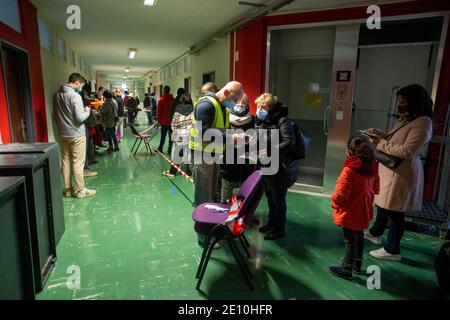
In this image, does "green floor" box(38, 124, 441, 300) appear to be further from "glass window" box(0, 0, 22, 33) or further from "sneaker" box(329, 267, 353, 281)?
"glass window" box(0, 0, 22, 33)

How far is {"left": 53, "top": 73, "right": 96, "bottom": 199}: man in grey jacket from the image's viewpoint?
3.77m

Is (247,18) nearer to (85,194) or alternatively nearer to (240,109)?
(240,109)

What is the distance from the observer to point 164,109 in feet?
22.0

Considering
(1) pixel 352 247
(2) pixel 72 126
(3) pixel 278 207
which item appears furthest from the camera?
(2) pixel 72 126

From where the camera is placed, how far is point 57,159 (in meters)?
2.80

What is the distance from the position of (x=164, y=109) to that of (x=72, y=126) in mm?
3006

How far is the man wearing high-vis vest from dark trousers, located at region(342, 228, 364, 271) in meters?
1.24

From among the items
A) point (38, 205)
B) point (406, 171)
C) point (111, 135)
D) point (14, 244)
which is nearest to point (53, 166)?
point (38, 205)

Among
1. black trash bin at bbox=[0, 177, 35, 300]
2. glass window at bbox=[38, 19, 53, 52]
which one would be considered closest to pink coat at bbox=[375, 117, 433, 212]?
black trash bin at bbox=[0, 177, 35, 300]

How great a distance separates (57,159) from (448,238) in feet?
13.6

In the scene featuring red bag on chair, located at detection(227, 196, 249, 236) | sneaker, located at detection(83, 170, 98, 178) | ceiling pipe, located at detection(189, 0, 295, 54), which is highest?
ceiling pipe, located at detection(189, 0, 295, 54)

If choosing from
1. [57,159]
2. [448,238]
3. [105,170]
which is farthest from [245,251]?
[105,170]

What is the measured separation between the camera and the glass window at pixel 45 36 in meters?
5.08

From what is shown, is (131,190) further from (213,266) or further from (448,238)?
(448,238)
